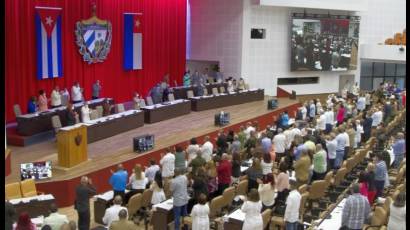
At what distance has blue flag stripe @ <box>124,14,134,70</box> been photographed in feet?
72.5

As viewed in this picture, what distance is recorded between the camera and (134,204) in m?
10.0

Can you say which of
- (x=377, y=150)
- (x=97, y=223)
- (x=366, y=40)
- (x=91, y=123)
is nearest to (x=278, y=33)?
(x=366, y=40)

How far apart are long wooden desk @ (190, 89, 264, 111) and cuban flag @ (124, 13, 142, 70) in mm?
3256

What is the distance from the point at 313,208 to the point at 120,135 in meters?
7.42

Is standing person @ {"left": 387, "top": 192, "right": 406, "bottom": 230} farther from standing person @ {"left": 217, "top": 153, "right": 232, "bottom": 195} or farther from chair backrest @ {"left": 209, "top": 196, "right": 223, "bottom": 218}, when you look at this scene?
standing person @ {"left": 217, "top": 153, "right": 232, "bottom": 195}

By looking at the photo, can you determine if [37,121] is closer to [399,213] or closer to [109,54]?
[109,54]

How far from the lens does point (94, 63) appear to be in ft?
67.9

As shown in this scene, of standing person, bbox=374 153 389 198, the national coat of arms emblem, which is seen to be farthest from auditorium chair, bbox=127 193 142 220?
the national coat of arms emblem

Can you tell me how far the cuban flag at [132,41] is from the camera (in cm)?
2216

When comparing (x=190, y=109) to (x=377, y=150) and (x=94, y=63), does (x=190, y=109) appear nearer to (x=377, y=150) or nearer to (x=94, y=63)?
(x=94, y=63)

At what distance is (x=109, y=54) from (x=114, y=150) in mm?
7646

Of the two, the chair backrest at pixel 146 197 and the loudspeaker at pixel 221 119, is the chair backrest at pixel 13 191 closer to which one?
the chair backrest at pixel 146 197

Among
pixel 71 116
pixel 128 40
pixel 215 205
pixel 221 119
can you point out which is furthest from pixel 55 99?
pixel 215 205
